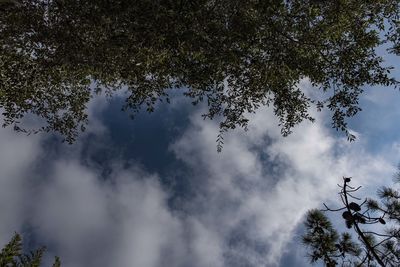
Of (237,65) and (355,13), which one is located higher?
(355,13)

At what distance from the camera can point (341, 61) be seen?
13594 mm

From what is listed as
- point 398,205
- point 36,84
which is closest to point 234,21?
point 398,205

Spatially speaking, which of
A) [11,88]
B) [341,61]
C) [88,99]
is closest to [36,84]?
[11,88]

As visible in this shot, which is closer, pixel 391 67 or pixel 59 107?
pixel 391 67

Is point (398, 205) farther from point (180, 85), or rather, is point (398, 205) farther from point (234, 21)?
point (180, 85)

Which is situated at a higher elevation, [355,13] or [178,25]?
[355,13]

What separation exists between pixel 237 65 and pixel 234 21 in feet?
6.79

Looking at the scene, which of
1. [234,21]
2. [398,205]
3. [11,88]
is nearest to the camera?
[398,205]

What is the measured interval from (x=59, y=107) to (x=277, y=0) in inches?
439

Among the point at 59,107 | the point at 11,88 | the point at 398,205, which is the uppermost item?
A: the point at 59,107

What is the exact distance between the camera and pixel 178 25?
38.8ft

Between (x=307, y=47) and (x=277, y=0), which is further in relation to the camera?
Result: (x=307, y=47)

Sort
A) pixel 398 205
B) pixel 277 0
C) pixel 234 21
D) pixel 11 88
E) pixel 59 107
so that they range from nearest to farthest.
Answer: pixel 398 205, pixel 277 0, pixel 234 21, pixel 11 88, pixel 59 107

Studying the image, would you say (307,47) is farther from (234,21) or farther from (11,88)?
(11,88)
